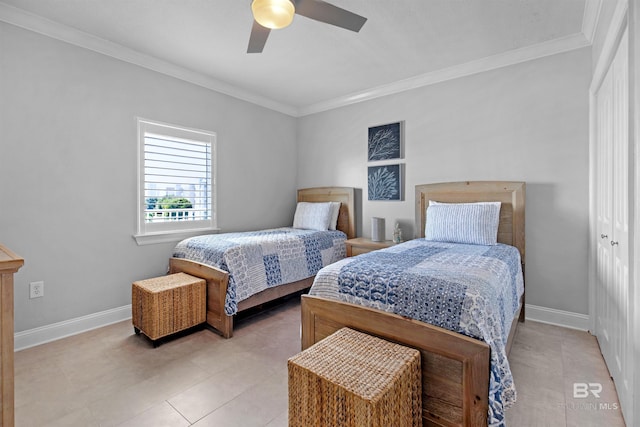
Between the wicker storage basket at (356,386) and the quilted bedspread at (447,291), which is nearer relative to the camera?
the wicker storage basket at (356,386)

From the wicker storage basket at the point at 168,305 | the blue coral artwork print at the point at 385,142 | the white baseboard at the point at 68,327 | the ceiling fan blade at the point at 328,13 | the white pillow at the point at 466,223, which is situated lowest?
the white baseboard at the point at 68,327

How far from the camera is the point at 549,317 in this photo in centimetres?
281

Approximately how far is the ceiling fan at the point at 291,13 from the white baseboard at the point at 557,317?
113 inches

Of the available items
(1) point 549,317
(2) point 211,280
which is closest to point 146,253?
(2) point 211,280

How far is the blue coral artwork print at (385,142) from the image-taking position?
373 cm

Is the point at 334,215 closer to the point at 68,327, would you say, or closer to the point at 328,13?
the point at 328,13

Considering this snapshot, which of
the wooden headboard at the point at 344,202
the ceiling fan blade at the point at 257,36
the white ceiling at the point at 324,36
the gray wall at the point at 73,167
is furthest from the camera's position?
the wooden headboard at the point at 344,202

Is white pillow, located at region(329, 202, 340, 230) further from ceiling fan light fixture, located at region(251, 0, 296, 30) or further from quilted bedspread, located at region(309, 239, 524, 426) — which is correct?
ceiling fan light fixture, located at region(251, 0, 296, 30)

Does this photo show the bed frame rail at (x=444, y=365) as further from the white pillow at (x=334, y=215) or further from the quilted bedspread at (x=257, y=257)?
the white pillow at (x=334, y=215)

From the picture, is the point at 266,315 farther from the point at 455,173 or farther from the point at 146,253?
the point at 455,173

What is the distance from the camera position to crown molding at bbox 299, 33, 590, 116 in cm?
271

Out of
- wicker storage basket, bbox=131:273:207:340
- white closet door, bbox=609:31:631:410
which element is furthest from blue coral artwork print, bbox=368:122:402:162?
wicker storage basket, bbox=131:273:207:340

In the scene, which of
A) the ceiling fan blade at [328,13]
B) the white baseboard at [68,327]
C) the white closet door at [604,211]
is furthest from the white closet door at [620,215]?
the white baseboard at [68,327]

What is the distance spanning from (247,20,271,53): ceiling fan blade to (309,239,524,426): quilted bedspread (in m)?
1.59
